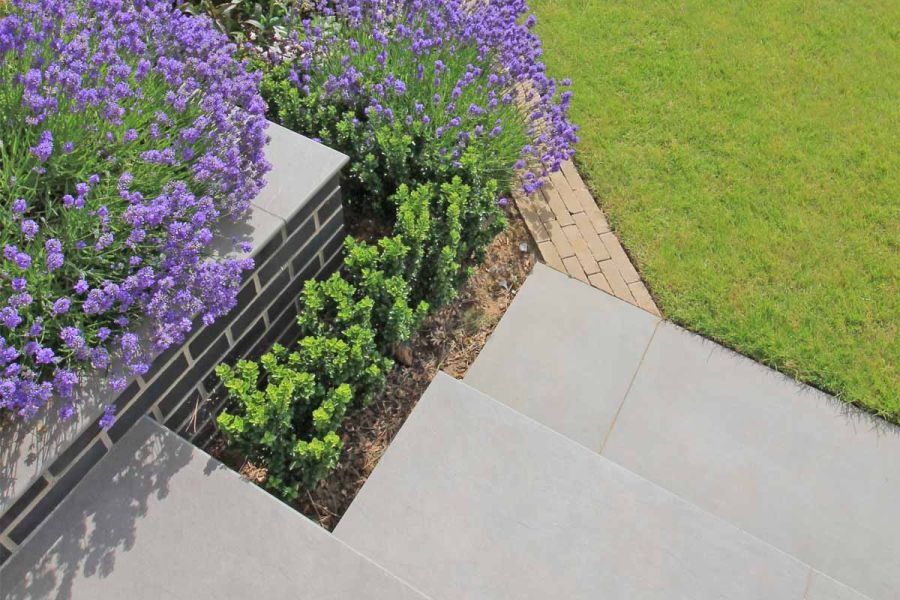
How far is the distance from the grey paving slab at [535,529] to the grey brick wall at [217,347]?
2.65ft

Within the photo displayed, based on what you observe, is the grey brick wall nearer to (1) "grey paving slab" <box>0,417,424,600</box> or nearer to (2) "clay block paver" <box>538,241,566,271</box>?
(1) "grey paving slab" <box>0,417,424,600</box>

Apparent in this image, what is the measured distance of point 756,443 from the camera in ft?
11.7

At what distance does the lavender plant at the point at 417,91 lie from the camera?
11.6ft

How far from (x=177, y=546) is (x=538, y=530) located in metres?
1.30

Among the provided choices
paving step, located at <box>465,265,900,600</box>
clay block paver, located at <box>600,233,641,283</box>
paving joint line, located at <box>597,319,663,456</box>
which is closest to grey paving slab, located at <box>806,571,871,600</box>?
paving step, located at <box>465,265,900,600</box>

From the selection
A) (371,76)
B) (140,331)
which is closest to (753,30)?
(371,76)

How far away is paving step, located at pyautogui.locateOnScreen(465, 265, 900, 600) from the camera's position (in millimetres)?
3322

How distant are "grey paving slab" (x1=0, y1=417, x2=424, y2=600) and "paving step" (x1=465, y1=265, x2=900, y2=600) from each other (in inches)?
54.6

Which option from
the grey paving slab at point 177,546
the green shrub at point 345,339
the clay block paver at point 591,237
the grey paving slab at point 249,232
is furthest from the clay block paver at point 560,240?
the grey paving slab at point 177,546

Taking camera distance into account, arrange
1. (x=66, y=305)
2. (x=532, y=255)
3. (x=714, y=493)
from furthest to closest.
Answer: (x=532, y=255) → (x=714, y=493) → (x=66, y=305)

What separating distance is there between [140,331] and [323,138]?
1.47 m

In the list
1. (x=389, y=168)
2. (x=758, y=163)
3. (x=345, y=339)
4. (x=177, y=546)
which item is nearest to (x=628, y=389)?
(x=345, y=339)

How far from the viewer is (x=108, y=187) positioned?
263 centimetres

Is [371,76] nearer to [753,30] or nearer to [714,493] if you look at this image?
[714,493]
